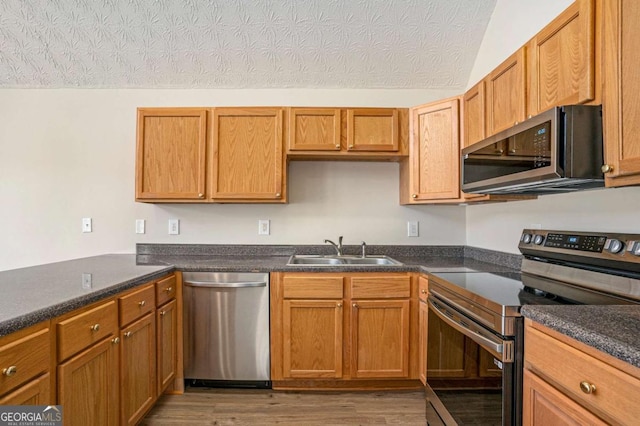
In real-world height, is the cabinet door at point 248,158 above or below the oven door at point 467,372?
above

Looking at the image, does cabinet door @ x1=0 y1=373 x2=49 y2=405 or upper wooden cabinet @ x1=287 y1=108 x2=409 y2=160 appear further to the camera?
upper wooden cabinet @ x1=287 y1=108 x2=409 y2=160

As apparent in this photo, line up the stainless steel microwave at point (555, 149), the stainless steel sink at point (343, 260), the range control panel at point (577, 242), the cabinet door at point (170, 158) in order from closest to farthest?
the stainless steel microwave at point (555, 149)
the range control panel at point (577, 242)
the cabinet door at point (170, 158)
the stainless steel sink at point (343, 260)

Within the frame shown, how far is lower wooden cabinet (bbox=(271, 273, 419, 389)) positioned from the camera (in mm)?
2084

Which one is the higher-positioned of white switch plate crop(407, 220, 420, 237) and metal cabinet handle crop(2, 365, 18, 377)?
white switch plate crop(407, 220, 420, 237)

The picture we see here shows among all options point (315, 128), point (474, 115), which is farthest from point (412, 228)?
point (315, 128)

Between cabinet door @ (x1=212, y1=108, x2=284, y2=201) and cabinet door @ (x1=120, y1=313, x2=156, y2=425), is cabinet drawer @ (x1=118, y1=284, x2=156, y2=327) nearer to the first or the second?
cabinet door @ (x1=120, y1=313, x2=156, y2=425)

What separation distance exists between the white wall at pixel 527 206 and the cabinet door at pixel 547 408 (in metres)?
0.89

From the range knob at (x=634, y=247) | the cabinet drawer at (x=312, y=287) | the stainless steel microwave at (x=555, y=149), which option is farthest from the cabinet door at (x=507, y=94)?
the cabinet drawer at (x=312, y=287)

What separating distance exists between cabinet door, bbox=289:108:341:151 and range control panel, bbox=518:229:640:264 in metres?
1.39

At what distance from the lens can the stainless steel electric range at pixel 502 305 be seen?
109 cm

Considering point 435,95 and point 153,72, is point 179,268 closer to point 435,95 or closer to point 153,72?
point 153,72

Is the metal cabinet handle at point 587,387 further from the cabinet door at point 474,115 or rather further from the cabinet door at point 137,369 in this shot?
the cabinet door at point 137,369

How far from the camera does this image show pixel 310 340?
6.85 feet

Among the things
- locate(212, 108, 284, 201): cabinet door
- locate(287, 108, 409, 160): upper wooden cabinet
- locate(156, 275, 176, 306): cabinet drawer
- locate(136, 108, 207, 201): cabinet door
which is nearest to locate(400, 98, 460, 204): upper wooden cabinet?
locate(287, 108, 409, 160): upper wooden cabinet
